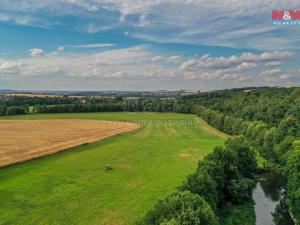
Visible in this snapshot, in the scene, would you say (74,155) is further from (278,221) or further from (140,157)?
(278,221)

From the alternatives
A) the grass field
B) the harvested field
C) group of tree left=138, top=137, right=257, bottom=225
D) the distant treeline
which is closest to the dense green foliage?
group of tree left=138, top=137, right=257, bottom=225

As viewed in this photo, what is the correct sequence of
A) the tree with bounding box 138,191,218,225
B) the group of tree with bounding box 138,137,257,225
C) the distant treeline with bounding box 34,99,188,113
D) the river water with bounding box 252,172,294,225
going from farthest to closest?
the distant treeline with bounding box 34,99,188,113, the river water with bounding box 252,172,294,225, the group of tree with bounding box 138,137,257,225, the tree with bounding box 138,191,218,225

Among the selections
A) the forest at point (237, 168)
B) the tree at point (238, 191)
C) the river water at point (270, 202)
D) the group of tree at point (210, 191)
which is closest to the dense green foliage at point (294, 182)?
the forest at point (237, 168)

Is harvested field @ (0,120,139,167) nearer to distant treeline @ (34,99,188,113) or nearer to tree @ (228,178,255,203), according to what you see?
tree @ (228,178,255,203)

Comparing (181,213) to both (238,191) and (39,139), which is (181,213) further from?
(39,139)

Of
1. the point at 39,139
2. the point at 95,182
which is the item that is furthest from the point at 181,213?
the point at 39,139

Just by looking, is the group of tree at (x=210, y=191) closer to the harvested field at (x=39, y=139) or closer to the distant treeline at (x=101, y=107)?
the harvested field at (x=39, y=139)

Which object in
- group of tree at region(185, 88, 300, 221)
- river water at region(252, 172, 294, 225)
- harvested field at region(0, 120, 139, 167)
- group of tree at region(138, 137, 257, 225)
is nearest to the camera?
group of tree at region(138, 137, 257, 225)

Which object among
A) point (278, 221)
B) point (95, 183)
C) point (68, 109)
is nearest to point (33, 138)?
point (95, 183)

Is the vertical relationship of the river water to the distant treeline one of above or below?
below
